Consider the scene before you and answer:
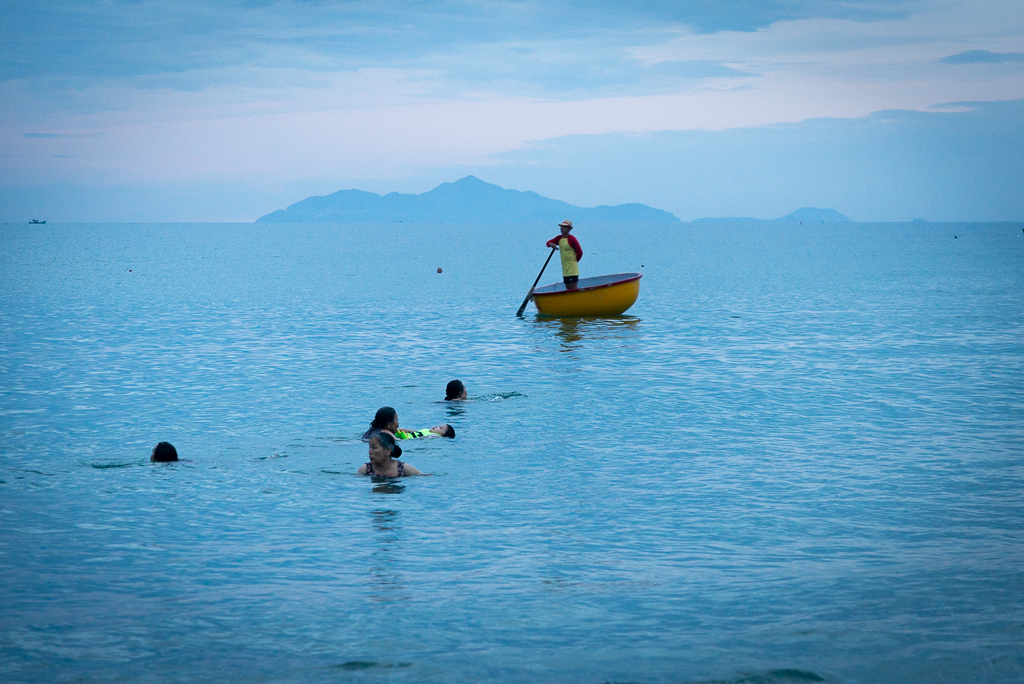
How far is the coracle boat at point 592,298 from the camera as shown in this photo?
108 ft

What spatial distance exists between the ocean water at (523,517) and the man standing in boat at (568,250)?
4.70 m

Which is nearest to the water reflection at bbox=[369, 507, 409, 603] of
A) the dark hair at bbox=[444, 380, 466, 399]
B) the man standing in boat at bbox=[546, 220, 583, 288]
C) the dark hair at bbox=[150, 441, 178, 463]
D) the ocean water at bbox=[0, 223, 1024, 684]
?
the ocean water at bbox=[0, 223, 1024, 684]

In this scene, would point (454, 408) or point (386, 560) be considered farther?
point (454, 408)

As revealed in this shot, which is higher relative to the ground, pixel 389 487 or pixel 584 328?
pixel 584 328

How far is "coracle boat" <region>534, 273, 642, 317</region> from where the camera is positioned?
32.9 metres

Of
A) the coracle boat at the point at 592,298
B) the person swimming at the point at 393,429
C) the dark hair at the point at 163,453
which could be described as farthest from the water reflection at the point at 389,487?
the coracle boat at the point at 592,298

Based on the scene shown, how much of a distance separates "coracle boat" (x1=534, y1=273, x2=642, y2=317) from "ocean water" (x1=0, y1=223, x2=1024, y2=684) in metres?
5.03

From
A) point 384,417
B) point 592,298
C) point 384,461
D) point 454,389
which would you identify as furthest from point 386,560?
point 592,298

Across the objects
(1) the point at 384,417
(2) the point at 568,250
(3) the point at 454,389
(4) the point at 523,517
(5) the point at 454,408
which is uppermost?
(2) the point at 568,250

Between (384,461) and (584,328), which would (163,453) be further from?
(584,328)

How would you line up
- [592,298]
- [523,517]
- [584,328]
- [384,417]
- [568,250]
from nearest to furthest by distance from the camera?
[523,517], [384,417], [568,250], [584,328], [592,298]

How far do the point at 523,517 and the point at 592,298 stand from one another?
22047mm

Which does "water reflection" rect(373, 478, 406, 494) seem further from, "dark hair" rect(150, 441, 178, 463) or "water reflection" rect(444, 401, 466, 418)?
"water reflection" rect(444, 401, 466, 418)

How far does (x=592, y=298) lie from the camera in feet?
109
